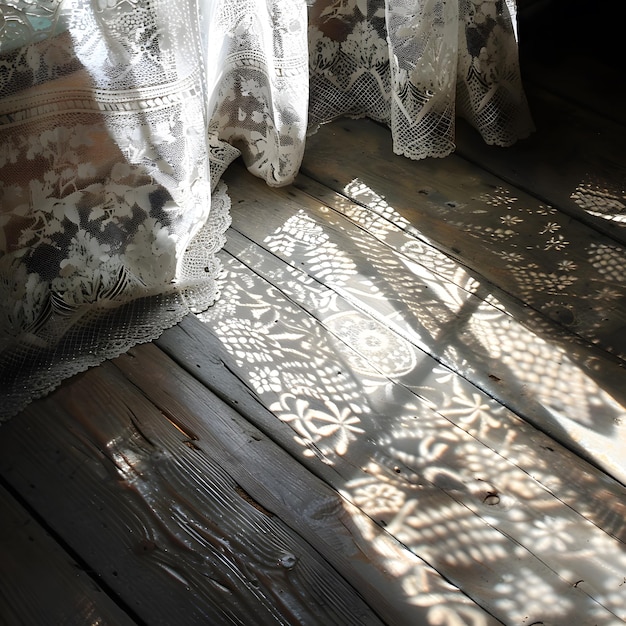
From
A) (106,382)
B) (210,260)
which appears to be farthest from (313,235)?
(106,382)

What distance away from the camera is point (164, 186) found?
124 cm

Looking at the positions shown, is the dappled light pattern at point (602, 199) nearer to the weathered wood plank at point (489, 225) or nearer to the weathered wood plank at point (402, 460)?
the weathered wood plank at point (489, 225)

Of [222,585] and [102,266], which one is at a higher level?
[102,266]

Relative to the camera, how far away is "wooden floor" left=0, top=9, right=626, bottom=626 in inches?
38.5

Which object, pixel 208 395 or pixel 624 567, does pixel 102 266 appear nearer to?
pixel 208 395

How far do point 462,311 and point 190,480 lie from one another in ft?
1.70

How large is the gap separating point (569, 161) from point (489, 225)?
257 millimetres

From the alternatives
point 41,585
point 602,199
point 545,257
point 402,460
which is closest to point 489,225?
point 545,257

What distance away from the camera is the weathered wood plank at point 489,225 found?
1.32m

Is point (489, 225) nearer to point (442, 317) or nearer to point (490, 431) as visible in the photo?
point (442, 317)

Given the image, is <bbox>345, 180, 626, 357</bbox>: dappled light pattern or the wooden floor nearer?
the wooden floor

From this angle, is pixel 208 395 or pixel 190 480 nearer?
pixel 190 480

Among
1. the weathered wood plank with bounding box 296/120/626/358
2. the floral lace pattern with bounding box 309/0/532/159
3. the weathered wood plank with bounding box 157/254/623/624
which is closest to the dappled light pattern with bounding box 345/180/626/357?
the weathered wood plank with bounding box 296/120/626/358

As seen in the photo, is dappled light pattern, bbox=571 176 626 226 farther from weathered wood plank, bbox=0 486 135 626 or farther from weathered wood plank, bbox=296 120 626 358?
weathered wood plank, bbox=0 486 135 626
